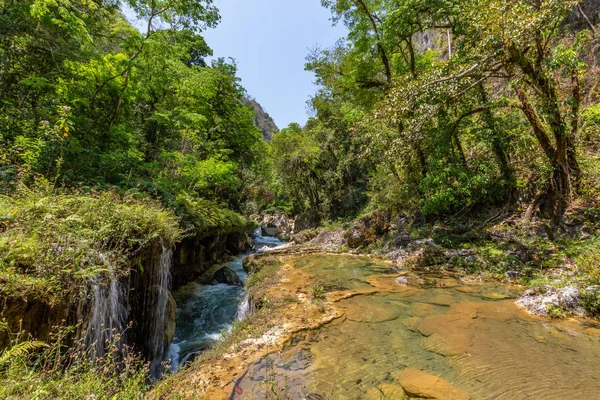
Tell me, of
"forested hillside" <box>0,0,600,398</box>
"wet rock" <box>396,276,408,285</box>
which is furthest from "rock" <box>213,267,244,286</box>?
"wet rock" <box>396,276,408,285</box>

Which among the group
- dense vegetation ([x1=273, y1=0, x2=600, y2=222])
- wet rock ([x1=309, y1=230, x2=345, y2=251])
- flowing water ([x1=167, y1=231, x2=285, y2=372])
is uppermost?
dense vegetation ([x1=273, y1=0, x2=600, y2=222])

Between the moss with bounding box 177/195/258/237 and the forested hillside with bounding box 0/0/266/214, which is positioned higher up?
the forested hillside with bounding box 0/0/266/214

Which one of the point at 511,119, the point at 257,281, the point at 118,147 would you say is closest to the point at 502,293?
the point at 257,281

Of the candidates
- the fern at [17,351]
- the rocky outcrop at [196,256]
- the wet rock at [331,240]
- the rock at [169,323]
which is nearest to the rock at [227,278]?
the rocky outcrop at [196,256]

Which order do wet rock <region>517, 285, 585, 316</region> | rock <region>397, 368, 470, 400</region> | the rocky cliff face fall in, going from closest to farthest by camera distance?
rock <region>397, 368, 470, 400</region> → wet rock <region>517, 285, 585, 316</region> → the rocky cliff face

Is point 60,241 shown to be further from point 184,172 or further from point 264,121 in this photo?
point 264,121

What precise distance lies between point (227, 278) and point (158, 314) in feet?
15.9

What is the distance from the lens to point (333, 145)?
2108 cm

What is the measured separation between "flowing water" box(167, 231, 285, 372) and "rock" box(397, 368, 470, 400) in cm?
404

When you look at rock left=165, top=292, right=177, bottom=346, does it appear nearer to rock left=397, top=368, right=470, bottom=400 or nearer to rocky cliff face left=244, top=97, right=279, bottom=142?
rock left=397, top=368, right=470, bottom=400

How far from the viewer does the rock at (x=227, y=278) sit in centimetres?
→ 986

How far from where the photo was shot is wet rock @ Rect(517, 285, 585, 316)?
4.56 metres

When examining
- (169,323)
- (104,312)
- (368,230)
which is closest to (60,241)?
(104,312)

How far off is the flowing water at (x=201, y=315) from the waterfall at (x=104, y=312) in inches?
87.0
